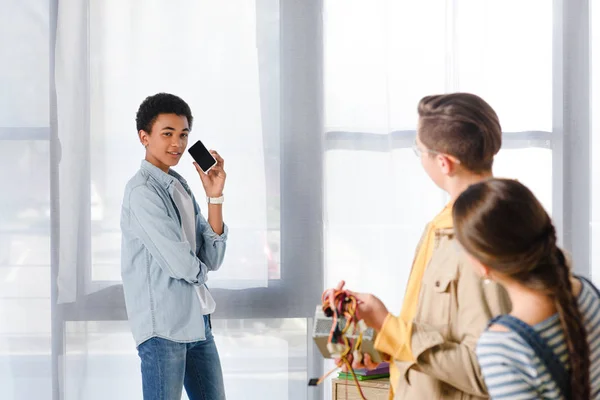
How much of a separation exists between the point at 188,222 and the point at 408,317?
1.05 meters

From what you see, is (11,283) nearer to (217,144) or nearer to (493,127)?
(217,144)

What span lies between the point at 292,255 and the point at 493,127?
1409 mm

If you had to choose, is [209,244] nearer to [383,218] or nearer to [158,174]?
[158,174]

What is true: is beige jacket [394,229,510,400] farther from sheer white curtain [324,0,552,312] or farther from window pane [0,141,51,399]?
window pane [0,141,51,399]

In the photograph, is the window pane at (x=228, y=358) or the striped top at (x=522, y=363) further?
the window pane at (x=228, y=358)

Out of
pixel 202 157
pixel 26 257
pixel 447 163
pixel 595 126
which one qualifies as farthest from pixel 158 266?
pixel 595 126

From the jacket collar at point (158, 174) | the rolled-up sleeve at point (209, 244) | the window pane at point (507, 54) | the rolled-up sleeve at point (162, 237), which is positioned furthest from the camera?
the window pane at point (507, 54)

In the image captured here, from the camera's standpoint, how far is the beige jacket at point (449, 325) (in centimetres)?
111

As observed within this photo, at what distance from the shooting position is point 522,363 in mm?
978

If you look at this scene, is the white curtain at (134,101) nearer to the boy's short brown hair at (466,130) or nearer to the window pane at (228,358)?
the window pane at (228,358)

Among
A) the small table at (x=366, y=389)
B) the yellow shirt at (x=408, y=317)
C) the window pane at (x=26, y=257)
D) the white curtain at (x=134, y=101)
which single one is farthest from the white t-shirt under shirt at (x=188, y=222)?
the yellow shirt at (x=408, y=317)

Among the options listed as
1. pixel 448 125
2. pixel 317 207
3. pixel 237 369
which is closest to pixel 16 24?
pixel 317 207

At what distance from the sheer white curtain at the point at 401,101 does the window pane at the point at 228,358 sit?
1.02 ft

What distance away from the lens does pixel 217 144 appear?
2506 millimetres
